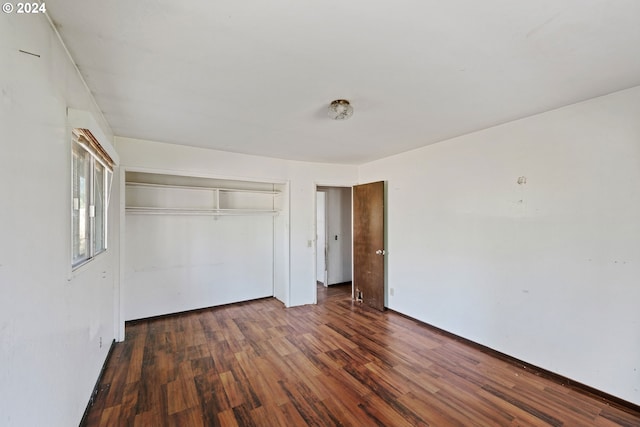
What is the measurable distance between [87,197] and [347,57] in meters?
2.19

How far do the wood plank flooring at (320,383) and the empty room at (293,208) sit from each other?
22 millimetres

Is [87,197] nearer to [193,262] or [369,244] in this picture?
[193,262]

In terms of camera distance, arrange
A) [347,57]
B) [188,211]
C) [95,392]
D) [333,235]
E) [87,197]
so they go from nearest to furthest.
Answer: [347,57]
[87,197]
[95,392]
[188,211]
[333,235]

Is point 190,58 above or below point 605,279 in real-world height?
above

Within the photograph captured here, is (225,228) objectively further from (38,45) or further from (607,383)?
(607,383)

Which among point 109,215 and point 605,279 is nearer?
point 605,279

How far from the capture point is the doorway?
587cm

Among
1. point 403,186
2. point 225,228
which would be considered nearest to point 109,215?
point 225,228

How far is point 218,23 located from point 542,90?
7.68 ft

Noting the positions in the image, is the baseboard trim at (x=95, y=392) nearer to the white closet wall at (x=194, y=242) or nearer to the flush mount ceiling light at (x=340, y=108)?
the white closet wall at (x=194, y=242)

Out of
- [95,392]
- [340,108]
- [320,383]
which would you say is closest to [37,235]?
[95,392]

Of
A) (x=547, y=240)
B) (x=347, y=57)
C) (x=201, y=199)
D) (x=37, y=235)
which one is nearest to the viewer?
(x=37, y=235)

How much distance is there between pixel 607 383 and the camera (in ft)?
6.99

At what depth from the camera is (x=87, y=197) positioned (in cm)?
206
